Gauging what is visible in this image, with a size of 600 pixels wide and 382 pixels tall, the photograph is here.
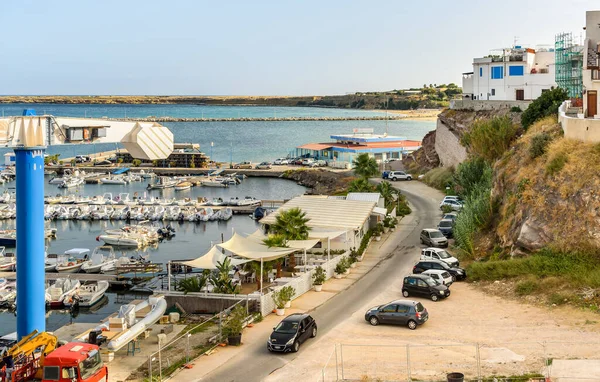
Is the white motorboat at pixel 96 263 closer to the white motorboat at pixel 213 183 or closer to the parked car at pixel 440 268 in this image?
the parked car at pixel 440 268

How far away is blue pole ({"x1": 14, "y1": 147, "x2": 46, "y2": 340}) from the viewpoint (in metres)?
19.4

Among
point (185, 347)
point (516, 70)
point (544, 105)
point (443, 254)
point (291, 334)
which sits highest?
point (516, 70)

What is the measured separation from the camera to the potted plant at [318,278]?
31.7 metres

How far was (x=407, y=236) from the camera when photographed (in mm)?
43531

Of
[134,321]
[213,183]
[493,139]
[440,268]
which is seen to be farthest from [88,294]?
[213,183]

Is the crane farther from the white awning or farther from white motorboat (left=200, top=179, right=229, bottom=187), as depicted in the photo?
white motorboat (left=200, top=179, right=229, bottom=187)

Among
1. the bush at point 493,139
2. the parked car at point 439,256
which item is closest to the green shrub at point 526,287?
the parked car at point 439,256

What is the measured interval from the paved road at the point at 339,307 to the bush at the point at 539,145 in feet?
26.3

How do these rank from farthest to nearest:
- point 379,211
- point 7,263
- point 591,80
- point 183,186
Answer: point 183,186 → point 7,263 → point 379,211 → point 591,80

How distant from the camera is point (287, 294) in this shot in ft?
94.4

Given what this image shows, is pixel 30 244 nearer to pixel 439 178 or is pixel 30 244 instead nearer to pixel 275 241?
pixel 275 241

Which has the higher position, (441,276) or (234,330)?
(441,276)

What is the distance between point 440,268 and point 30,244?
1870 centimetres

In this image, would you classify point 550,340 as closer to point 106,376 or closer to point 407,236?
point 106,376
